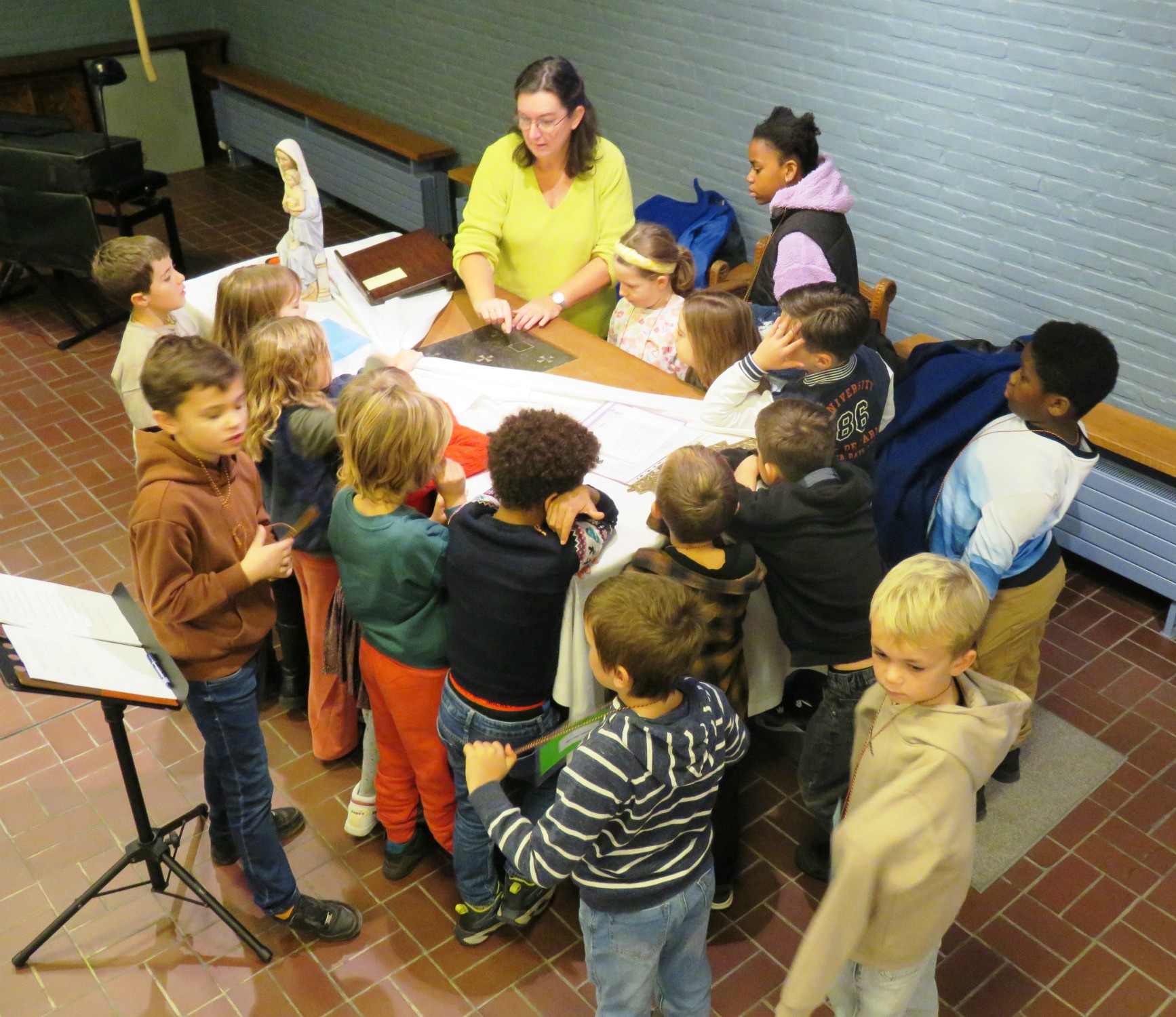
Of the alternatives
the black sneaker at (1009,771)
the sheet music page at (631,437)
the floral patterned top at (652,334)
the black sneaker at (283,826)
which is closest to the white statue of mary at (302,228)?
the floral patterned top at (652,334)

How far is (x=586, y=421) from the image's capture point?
3188mm

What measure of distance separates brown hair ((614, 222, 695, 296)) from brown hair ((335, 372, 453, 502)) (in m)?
1.25

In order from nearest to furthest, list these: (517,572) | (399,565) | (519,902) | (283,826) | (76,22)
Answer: (517,572) → (399,565) → (519,902) → (283,826) → (76,22)

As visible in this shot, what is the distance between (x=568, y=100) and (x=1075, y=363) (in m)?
1.82

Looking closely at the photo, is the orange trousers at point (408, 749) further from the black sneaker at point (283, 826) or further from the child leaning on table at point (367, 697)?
the black sneaker at point (283, 826)

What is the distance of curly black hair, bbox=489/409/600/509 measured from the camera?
90.2 inches

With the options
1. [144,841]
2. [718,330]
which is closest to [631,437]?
[718,330]

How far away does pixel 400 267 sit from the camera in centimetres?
392

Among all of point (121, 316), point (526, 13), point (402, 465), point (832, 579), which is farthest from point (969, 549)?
point (121, 316)

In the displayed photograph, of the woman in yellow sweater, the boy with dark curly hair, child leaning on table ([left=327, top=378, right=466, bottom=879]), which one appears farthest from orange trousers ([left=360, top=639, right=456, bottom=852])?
the woman in yellow sweater

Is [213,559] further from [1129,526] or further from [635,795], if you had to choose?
[1129,526]

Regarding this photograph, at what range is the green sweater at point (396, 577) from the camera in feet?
8.12

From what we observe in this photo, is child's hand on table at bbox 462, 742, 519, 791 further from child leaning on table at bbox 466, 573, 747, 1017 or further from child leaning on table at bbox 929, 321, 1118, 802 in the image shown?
child leaning on table at bbox 929, 321, 1118, 802

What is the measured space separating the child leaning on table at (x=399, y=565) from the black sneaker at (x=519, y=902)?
249 mm
